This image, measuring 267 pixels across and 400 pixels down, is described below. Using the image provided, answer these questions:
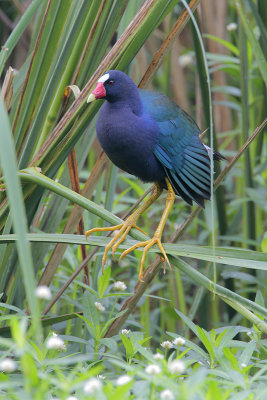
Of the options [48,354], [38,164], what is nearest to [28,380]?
[48,354]

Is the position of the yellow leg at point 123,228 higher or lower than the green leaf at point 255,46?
lower

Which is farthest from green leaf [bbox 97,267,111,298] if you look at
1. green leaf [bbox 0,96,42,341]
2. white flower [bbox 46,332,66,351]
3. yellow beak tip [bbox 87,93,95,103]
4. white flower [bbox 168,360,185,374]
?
green leaf [bbox 0,96,42,341]

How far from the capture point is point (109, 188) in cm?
179

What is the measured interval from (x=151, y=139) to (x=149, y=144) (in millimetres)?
17

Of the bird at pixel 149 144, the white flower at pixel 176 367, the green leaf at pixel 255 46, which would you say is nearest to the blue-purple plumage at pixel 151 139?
the bird at pixel 149 144

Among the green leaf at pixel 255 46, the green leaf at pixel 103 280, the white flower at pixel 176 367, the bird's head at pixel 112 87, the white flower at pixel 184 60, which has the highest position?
the white flower at pixel 184 60

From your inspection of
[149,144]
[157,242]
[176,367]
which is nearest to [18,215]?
[176,367]

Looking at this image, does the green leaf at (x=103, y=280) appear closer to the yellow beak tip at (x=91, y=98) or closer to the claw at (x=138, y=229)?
the claw at (x=138, y=229)

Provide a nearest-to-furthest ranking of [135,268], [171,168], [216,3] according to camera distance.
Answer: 1. [171,168]
2. [135,268]
3. [216,3]

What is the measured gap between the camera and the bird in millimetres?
1627

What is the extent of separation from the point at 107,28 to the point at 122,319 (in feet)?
2.41

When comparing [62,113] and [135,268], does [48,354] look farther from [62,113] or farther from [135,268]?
[135,268]

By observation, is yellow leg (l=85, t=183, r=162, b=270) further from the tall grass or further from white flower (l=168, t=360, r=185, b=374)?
white flower (l=168, t=360, r=185, b=374)

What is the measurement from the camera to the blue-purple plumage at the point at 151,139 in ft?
5.36
